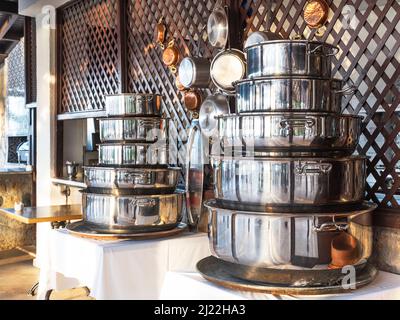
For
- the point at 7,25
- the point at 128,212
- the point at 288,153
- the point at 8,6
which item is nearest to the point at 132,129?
the point at 128,212

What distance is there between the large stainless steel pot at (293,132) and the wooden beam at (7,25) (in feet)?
19.7

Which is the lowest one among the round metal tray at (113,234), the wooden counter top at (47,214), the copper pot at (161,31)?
the wooden counter top at (47,214)

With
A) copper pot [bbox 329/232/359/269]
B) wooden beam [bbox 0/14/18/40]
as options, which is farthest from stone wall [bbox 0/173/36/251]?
copper pot [bbox 329/232/359/269]

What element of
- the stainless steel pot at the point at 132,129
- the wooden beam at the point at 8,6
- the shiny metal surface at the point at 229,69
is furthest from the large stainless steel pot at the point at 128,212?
the wooden beam at the point at 8,6

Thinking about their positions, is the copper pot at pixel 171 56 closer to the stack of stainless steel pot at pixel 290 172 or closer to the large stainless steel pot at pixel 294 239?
the stack of stainless steel pot at pixel 290 172

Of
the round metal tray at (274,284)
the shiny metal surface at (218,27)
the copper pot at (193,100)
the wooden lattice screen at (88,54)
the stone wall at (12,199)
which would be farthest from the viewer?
the stone wall at (12,199)

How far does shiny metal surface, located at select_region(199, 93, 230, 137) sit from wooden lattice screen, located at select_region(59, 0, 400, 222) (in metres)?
0.43

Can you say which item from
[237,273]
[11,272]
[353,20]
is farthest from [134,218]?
[11,272]

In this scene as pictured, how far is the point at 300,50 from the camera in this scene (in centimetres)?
200

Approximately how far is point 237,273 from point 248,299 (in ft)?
0.61

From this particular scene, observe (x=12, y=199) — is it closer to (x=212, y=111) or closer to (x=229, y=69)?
(x=212, y=111)

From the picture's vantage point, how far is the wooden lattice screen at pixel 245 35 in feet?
7.78

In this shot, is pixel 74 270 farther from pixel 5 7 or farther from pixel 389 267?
pixel 5 7

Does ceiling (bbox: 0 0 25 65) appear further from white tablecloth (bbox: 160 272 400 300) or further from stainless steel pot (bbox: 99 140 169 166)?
white tablecloth (bbox: 160 272 400 300)
